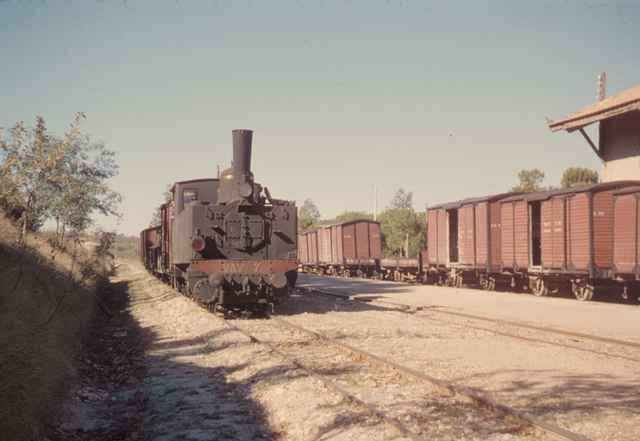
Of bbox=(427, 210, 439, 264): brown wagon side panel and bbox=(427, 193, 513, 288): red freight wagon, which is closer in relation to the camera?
bbox=(427, 193, 513, 288): red freight wagon

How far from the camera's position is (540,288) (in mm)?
22000

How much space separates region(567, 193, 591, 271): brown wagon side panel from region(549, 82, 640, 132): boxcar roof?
4.74 m

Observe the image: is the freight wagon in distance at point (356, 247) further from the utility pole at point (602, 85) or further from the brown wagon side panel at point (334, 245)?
the utility pole at point (602, 85)

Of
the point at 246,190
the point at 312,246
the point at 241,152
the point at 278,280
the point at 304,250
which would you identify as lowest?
the point at 278,280

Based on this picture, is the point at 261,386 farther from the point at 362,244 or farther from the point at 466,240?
the point at 362,244

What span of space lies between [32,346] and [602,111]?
21.7 meters

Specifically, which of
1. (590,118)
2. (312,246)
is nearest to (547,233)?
(590,118)

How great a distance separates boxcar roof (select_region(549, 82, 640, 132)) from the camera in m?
21.6

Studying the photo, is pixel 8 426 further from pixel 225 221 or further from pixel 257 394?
pixel 225 221

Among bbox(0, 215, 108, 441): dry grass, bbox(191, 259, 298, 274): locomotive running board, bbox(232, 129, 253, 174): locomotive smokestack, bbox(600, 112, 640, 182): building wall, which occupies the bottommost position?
bbox(0, 215, 108, 441): dry grass

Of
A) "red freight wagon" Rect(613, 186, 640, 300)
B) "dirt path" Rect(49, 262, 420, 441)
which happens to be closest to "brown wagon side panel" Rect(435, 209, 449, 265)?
"red freight wagon" Rect(613, 186, 640, 300)

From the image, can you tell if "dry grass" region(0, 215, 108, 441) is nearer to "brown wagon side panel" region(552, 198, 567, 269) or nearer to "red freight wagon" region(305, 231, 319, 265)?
"brown wagon side panel" region(552, 198, 567, 269)

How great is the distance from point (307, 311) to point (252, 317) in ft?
5.93

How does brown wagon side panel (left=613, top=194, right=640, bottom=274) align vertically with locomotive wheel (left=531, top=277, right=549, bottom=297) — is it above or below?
above
